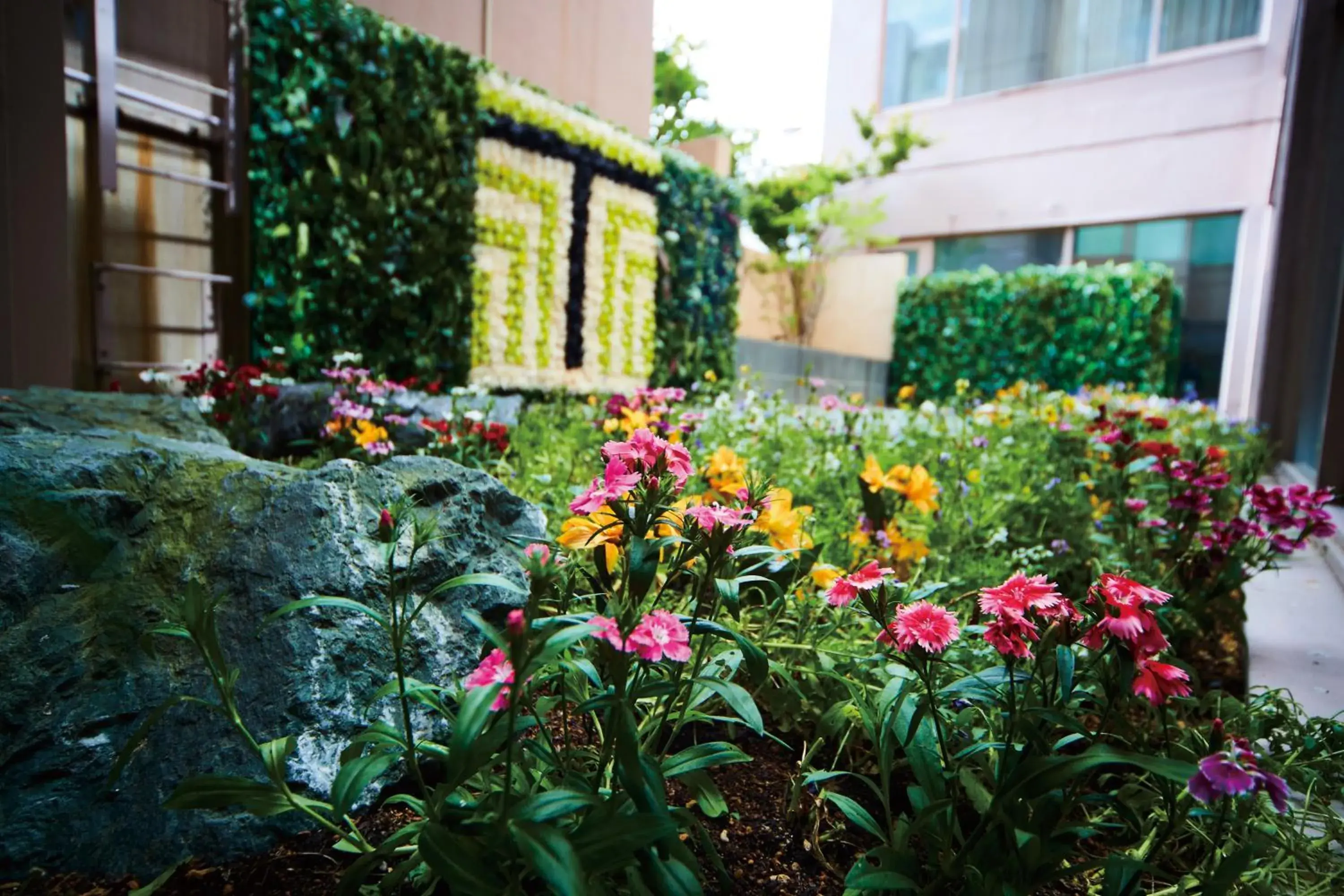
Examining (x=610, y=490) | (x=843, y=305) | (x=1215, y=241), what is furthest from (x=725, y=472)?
(x=1215, y=241)

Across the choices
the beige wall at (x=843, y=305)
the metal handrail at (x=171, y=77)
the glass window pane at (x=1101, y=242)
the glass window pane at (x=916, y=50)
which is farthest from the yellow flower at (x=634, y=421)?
the glass window pane at (x=916, y=50)

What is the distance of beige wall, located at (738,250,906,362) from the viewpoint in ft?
41.9

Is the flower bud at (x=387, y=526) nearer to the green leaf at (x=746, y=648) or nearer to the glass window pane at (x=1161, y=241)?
the green leaf at (x=746, y=648)

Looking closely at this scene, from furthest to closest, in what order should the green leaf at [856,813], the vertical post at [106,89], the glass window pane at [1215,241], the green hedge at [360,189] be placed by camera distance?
the glass window pane at [1215,241] → the green hedge at [360,189] → the vertical post at [106,89] → the green leaf at [856,813]

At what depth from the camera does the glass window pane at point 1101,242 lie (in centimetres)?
1188

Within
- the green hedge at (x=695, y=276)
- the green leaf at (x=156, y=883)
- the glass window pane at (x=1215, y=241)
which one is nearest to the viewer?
the green leaf at (x=156, y=883)

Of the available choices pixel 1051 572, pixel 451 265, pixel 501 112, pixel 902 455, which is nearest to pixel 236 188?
pixel 451 265

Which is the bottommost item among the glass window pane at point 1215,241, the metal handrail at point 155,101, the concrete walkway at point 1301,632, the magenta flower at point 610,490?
the concrete walkway at point 1301,632

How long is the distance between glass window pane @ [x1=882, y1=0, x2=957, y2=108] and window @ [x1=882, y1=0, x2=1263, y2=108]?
1cm

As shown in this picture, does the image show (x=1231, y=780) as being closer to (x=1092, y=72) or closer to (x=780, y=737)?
(x=780, y=737)

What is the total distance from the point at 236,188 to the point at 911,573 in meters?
4.23

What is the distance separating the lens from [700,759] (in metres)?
1.00

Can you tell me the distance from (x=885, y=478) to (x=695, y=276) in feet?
19.1

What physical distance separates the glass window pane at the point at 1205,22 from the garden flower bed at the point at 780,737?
12.8m
